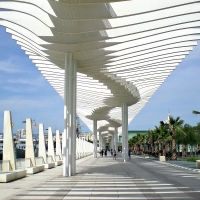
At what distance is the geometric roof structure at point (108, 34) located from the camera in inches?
542

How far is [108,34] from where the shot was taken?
16.5m

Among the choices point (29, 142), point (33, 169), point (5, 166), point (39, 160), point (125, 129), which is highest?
point (125, 129)

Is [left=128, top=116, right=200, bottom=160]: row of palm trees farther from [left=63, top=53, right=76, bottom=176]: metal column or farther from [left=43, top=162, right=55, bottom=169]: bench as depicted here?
[left=63, top=53, right=76, bottom=176]: metal column

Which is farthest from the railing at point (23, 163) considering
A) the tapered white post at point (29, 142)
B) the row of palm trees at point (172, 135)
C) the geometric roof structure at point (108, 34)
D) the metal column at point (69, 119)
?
the row of palm trees at point (172, 135)

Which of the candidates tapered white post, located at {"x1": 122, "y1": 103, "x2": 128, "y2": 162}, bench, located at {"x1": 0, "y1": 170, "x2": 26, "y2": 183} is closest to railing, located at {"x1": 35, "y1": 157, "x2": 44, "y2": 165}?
bench, located at {"x1": 0, "y1": 170, "x2": 26, "y2": 183}

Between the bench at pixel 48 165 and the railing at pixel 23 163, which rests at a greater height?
the railing at pixel 23 163

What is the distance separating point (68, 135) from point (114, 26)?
19.4ft

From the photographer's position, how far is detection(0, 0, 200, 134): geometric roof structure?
45.2 ft

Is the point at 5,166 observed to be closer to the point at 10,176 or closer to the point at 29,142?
the point at 10,176

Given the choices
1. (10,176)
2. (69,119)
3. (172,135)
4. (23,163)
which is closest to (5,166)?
(10,176)

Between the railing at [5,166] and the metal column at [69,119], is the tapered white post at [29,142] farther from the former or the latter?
the railing at [5,166]

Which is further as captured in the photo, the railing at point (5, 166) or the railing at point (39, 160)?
the railing at point (39, 160)

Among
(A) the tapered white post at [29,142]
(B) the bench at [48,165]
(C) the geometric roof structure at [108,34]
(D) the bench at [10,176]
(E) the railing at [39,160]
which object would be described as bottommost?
(B) the bench at [48,165]

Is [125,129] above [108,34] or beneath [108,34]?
beneath
